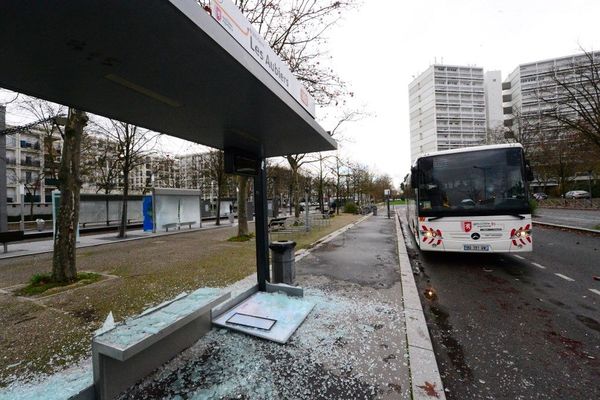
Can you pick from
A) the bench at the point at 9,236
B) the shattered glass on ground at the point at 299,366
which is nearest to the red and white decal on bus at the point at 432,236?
the shattered glass on ground at the point at 299,366

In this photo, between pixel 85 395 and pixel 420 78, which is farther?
pixel 420 78

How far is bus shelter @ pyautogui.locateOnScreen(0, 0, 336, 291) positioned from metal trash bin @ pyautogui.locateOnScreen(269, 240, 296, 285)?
6.77ft

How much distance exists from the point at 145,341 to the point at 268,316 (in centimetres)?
167

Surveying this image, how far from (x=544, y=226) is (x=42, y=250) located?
2452 cm

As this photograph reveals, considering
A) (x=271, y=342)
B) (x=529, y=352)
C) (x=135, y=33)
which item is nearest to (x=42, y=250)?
(x=271, y=342)

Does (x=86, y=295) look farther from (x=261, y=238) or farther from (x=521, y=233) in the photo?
(x=521, y=233)

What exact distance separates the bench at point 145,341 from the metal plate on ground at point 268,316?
370 millimetres

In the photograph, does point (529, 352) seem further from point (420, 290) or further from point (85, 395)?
point (85, 395)

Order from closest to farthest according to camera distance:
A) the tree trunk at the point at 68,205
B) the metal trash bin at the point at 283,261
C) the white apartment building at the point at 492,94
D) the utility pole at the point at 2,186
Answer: the metal trash bin at the point at 283,261
the tree trunk at the point at 68,205
the utility pole at the point at 2,186
the white apartment building at the point at 492,94

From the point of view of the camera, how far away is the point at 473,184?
6727mm

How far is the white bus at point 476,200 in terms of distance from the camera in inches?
250

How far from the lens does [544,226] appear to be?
15.3m

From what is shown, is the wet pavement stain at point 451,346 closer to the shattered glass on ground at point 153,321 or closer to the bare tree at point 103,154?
the shattered glass on ground at point 153,321

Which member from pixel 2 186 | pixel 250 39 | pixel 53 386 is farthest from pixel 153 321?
pixel 2 186
